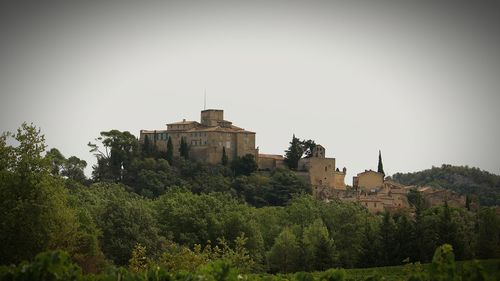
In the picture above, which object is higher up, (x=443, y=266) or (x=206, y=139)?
(x=206, y=139)

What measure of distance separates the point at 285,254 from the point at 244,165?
45.3 meters

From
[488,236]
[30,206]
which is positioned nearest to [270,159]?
[488,236]

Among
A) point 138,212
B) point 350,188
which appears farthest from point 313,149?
point 138,212

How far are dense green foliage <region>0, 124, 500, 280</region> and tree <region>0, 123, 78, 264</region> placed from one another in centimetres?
4

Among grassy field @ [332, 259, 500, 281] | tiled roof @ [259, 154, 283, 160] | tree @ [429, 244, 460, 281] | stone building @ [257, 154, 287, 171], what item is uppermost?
tiled roof @ [259, 154, 283, 160]

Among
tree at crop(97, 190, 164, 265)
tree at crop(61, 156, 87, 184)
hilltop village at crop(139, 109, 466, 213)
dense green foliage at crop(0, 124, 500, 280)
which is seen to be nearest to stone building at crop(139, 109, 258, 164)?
hilltop village at crop(139, 109, 466, 213)

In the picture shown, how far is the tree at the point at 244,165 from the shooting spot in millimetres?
98688

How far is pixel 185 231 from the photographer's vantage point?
55094 millimetres

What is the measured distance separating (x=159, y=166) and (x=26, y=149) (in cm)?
5918

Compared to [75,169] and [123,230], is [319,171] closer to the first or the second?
[75,169]

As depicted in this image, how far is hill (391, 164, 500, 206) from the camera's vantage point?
149125 millimetres

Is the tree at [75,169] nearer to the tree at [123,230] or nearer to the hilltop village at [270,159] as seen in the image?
the hilltop village at [270,159]

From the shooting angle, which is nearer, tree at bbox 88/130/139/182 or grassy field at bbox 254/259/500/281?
grassy field at bbox 254/259/500/281

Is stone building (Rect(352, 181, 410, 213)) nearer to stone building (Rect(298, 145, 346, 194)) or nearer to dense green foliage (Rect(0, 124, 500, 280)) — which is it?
stone building (Rect(298, 145, 346, 194))
